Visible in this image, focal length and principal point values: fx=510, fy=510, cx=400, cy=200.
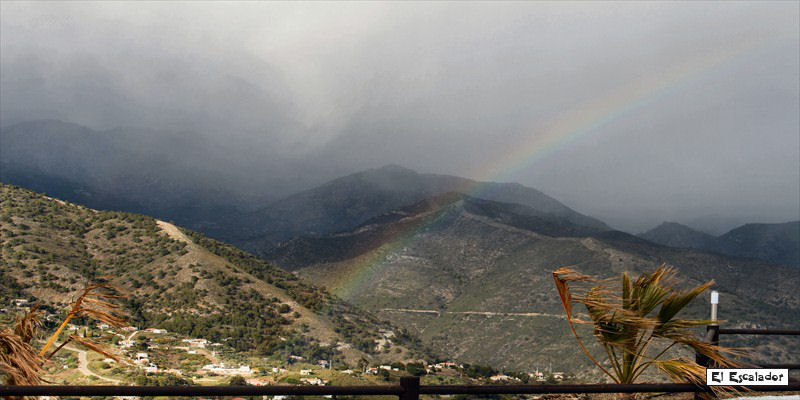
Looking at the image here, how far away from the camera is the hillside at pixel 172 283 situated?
3856 cm

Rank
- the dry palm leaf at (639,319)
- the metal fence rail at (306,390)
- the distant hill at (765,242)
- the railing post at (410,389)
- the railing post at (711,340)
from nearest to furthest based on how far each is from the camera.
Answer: the metal fence rail at (306,390), the railing post at (410,389), the dry palm leaf at (639,319), the railing post at (711,340), the distant hill at (765,242)

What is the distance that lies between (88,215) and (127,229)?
447 cm

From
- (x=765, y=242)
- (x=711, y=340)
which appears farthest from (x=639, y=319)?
(x=765, y=242)

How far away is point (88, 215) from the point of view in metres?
53.1

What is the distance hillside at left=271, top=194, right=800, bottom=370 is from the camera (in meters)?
61.1

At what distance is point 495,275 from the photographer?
292ft

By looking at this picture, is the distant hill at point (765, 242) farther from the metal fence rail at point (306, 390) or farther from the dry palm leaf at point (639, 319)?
the metal fence rail at point (306, 390)

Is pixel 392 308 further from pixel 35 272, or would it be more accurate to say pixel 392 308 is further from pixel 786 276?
pixel 786 276

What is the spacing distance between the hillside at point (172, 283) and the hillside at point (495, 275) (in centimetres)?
1590

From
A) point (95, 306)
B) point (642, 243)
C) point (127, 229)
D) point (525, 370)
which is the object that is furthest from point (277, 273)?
point (642, 243)

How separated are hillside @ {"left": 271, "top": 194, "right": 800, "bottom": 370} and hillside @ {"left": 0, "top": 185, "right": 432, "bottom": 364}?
15.9 m

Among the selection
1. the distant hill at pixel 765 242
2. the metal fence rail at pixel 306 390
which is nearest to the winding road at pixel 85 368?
the metal fence rail at pixel 306 390

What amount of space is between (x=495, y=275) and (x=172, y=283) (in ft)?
191

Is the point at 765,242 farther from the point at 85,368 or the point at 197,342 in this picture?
the point at 85,368
